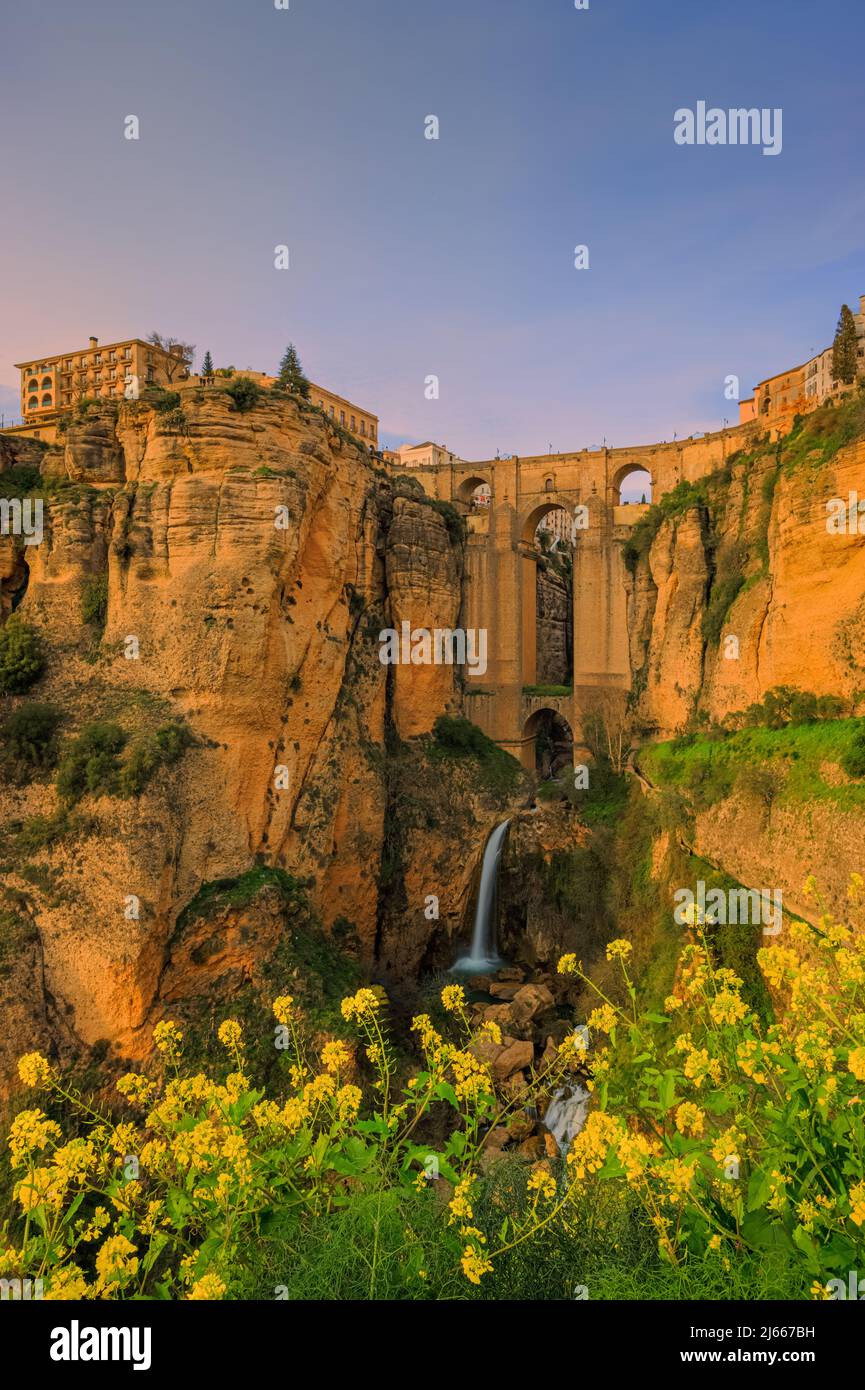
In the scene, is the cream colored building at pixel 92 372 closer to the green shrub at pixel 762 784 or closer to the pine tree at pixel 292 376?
the pine tree at pixel 292 376

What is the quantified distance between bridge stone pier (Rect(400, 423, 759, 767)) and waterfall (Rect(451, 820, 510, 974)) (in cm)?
825

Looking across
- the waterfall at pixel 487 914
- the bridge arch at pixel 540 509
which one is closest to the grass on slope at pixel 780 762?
the waterfall at pixel 487 914

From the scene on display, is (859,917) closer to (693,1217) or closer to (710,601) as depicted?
(693,1217)

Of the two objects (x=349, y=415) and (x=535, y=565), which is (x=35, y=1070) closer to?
(x=535, y=565)

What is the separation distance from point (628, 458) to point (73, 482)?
78.5 feet

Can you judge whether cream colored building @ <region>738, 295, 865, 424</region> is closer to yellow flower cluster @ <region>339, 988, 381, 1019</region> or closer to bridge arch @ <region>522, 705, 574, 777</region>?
bridge arch @ <region>522, 705, 574, 777</region>

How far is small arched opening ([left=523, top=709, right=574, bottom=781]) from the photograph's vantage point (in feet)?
117

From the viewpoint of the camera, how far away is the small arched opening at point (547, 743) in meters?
35.6

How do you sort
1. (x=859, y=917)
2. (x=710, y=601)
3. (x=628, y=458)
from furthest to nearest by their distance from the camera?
(x=628, y=458) < (x=710, y=601) < (x=859, y=917)

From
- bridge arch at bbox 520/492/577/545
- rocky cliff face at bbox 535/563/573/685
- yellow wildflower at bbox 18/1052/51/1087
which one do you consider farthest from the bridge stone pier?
yellow wildflower at bbox 18/1052/51/1087

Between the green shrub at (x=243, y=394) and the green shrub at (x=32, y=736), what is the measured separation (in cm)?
893

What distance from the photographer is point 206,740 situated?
1730cm

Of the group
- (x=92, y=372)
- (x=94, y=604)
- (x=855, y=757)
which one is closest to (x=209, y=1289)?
(x=855, y=757)
